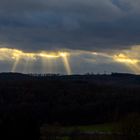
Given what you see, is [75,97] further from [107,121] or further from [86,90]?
[107,121]

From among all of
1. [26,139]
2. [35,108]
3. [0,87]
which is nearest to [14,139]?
[26,139]

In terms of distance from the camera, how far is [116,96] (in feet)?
472

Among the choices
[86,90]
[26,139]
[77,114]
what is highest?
[86,90]

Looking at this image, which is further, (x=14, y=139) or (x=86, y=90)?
(x=86, y=90)

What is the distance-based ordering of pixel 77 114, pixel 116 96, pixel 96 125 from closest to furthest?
pixel 96 125 < pixel 77 114 < pixel 116 96

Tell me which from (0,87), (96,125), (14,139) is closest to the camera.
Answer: (14,139)

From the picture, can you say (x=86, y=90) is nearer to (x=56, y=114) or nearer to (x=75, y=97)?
(x=75, y=97)

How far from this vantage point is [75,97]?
15075 centimetres

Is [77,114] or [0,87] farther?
[0,87]

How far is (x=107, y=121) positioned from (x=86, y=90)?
4487cm

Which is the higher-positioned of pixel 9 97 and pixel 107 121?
pixel 9 97

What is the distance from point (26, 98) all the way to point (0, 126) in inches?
3417

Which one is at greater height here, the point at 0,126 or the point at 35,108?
the point at 35,108

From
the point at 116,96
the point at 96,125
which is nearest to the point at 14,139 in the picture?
the point at 96,125
